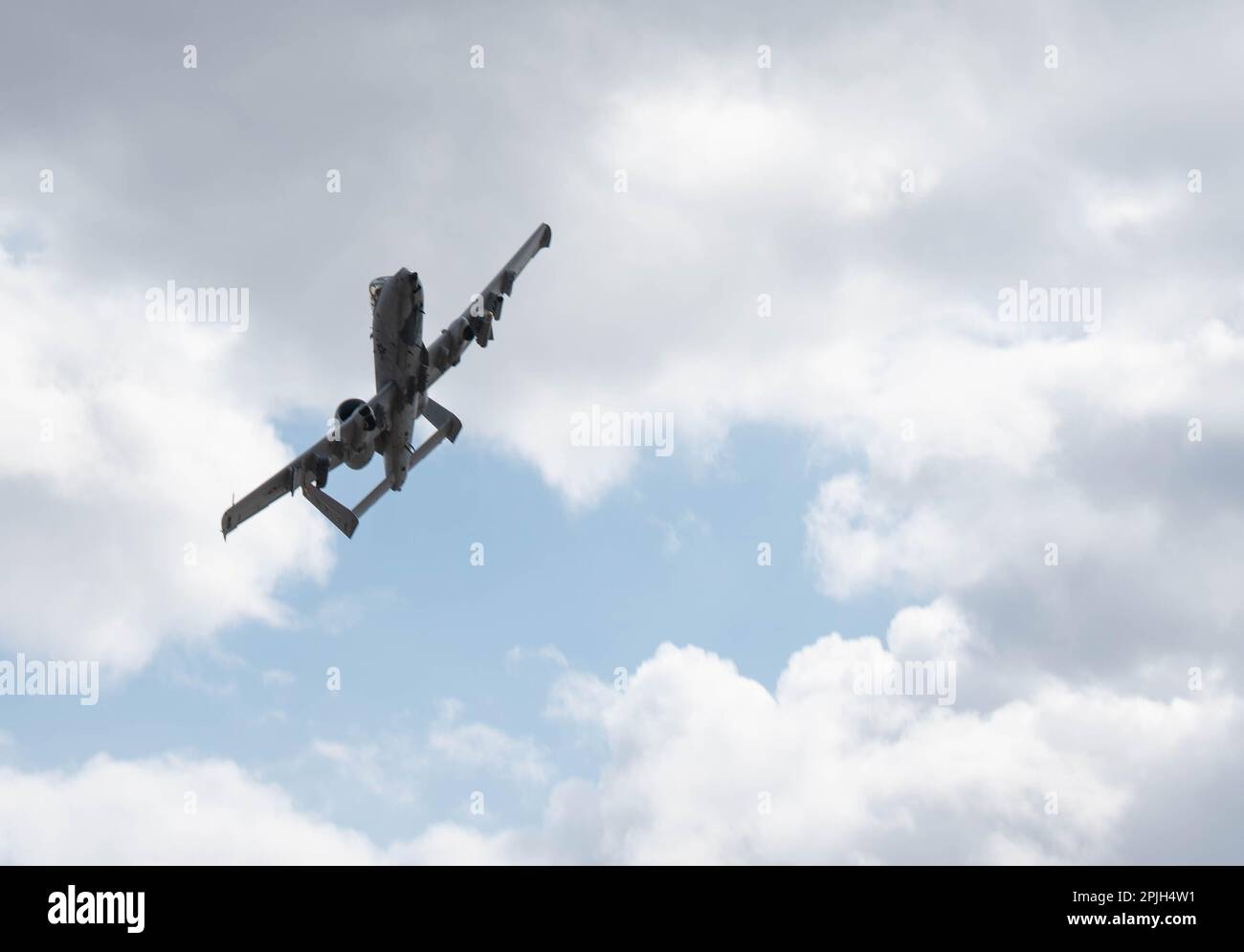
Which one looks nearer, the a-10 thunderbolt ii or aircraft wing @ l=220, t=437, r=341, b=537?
the a-10 thunderbolt ii

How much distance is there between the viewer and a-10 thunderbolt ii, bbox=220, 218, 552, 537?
63.6 m

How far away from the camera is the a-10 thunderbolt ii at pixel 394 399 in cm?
6362

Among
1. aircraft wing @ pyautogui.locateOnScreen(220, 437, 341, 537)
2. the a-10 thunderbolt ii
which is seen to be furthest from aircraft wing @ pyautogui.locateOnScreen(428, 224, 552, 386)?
aircraft wing @ pyautogui.locateOnScreen(220, 437, 341, 537)

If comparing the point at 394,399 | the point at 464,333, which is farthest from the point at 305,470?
the point at 464,333

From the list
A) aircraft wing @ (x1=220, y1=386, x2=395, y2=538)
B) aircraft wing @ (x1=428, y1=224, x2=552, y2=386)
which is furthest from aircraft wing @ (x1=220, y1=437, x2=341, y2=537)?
aircraft wing @ (x1=428, y1=224, x2=552, y2=386)

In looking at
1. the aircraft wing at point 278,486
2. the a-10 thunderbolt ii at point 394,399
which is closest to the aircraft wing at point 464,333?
the a-10 thunderbolt ii at point 394,399

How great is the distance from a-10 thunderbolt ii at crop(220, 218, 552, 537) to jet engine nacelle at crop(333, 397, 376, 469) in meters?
0.05

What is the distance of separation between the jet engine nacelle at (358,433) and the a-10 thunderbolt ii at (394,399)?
0.05 meters

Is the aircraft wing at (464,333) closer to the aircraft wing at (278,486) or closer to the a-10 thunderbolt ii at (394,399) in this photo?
the a-10 thunderbolt ii at (394,399)

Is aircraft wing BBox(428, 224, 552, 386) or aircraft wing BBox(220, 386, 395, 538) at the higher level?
aircraft wing BBox(428, 224, 552, 386)

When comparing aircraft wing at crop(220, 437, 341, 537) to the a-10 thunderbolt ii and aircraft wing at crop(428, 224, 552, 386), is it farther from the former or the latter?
aircraft wing at crop(428, 224, 552, 386)
